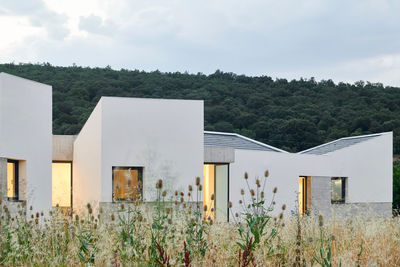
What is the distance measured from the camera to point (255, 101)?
33812 mm

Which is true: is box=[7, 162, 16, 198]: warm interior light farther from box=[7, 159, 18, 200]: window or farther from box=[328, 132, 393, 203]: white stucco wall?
box=[328, 132, 393, 203]: white stucco wall

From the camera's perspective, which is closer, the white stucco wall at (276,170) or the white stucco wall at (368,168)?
the white stucco wall at (276,170)

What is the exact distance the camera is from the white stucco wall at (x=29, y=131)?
10328 millimetres

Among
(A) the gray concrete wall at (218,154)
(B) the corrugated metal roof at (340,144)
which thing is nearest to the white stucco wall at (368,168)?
(B) the corrugated metal roof at (340,144)

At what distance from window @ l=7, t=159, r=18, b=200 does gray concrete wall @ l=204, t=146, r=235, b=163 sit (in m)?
5.47

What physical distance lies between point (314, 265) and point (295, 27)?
66.5ft

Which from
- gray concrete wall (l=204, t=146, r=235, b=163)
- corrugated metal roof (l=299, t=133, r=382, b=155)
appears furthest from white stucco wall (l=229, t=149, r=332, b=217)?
corrugated metal roof (l=299, t=133, r=382, b=155)

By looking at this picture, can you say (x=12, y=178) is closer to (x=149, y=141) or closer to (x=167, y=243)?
(x=149, y=141)

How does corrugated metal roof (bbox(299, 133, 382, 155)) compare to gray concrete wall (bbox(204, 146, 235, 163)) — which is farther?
corrugated metal roof (bbox(299, 133, 382, 155))

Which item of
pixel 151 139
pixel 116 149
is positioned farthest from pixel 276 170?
pixel 116 149

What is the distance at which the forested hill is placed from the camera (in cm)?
3073

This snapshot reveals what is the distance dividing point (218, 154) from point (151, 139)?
2.89 meters

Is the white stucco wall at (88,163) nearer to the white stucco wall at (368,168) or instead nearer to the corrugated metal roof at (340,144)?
the white stucco wall at (368,168)

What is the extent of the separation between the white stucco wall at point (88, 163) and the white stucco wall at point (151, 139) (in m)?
0.29
